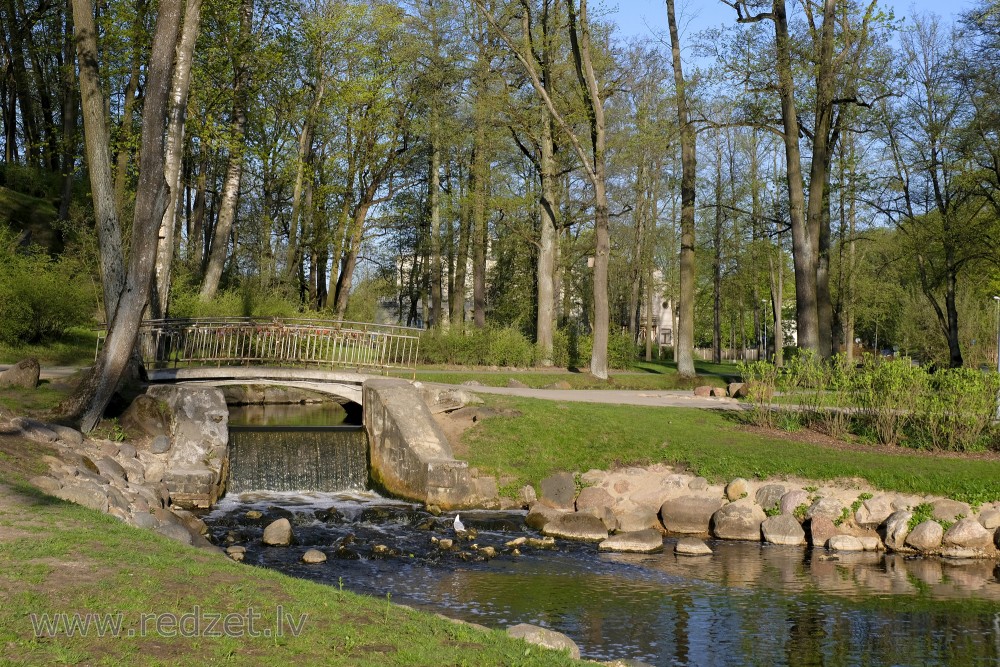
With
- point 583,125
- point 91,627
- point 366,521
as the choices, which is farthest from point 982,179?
point 91,627

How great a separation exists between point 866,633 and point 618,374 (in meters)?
18.8

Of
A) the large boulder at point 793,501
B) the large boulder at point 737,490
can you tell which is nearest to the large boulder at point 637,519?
the large boulder at point 737,490

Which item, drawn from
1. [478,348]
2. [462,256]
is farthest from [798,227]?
[462,256]

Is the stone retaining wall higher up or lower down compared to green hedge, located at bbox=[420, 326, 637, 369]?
lower down

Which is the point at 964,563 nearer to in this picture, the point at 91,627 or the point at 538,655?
the point at 538,655

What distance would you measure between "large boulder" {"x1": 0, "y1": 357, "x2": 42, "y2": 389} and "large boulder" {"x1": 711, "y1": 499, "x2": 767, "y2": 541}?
1221 centimetres

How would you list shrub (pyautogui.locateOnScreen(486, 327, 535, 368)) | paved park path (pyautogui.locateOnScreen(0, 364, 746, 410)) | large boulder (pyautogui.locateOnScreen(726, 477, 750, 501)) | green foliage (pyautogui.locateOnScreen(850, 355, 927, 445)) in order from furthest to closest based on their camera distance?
shrub (pyautogui.locateOnScreen(486, 327, 535, 368)) < paved park path (pyautogui.locateOnScreen(0, 364, 746, 410)) < green foliage (pyautogui.locateOnScreen(850, 355, 927, 445)) < large boulder (pyautogui.locateOnScreen(726, 477, 750, 501))

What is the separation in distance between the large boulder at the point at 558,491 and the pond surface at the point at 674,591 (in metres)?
0.98

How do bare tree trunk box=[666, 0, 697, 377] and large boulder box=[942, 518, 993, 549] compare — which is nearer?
large boulder box=[942, 518, 993, 549]

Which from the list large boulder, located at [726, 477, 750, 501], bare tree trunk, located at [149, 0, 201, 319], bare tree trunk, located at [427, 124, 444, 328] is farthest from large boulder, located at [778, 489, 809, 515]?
bare tree trunk, located at [427, 124, 444, 328]

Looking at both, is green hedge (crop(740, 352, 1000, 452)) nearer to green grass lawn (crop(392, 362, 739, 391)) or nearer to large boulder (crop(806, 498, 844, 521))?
large boulder (crop(806, 498, 844, 521))

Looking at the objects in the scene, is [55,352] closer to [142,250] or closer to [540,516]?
[142,250]

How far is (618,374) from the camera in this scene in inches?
1086

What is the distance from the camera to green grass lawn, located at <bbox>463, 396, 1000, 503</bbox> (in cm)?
1338
